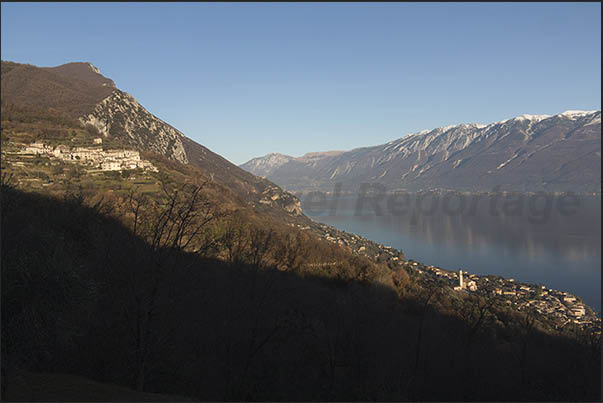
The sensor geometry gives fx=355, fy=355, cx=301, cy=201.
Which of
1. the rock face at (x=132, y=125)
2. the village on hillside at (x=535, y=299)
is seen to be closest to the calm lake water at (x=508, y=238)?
the village on hillside at (x=535, y=299)

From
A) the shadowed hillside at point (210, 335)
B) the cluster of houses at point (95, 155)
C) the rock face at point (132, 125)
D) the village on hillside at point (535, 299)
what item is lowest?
the village on hillside at point (535, 299)

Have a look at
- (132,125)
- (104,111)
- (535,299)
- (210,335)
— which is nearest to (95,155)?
(104,111)

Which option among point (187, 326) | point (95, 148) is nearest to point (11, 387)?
point (187, 326)

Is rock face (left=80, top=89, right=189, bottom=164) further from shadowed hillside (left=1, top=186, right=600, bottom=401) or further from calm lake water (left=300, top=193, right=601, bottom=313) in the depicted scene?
shadowed hillside (left=1, top=186, right=600, bottom=401)

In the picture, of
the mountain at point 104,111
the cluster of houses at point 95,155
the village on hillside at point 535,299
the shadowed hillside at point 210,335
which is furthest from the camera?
the mountain at point 104,111

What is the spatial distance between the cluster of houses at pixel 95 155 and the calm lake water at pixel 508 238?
3926 cm

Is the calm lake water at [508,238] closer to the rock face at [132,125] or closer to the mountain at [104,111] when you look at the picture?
the mountain at [104,111]

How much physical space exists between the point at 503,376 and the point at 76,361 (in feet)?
41.5

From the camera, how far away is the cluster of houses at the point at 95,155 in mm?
32938

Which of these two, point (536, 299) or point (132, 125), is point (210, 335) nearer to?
point (536, 299)

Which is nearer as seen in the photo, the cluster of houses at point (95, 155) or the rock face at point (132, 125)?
the cluster of houses at point (95, 155)

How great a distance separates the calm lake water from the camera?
4150 cm

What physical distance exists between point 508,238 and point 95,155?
62.2m

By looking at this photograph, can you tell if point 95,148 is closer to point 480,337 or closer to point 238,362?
point 238,362
